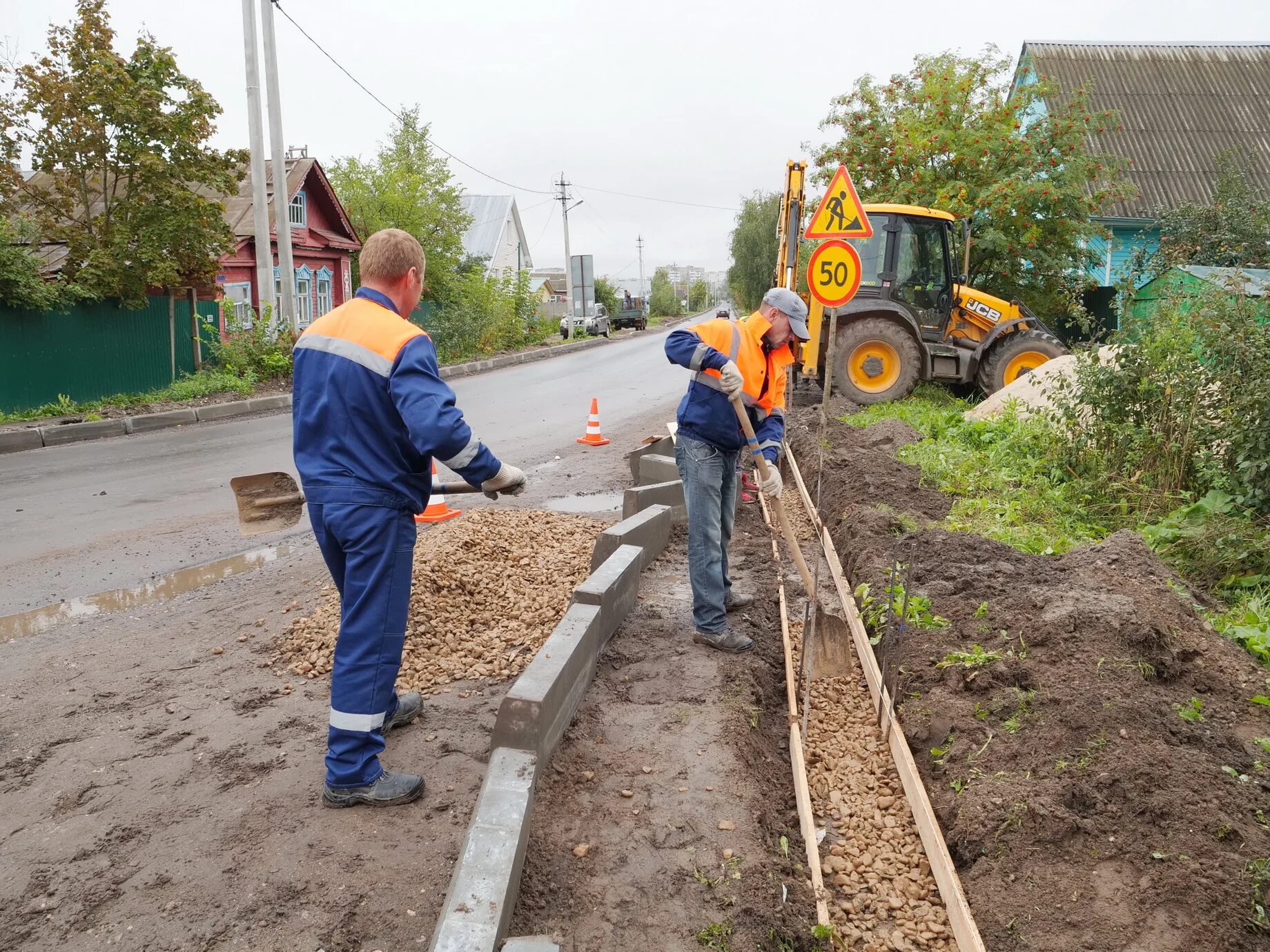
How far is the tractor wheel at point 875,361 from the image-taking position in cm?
1301

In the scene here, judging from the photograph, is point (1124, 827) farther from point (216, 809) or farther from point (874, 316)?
point (874, 316)

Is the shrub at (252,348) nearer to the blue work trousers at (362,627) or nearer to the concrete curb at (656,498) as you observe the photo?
the concrete curb at (656,498)

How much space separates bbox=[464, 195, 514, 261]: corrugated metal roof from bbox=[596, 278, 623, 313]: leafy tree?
270 inches

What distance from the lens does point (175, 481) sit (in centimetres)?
966

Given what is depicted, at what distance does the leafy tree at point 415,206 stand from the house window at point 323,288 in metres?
2.39

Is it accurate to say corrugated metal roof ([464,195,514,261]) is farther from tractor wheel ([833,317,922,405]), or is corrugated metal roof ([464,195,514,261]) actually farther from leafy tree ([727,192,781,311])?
tractor wheel ([833,317,922,405])

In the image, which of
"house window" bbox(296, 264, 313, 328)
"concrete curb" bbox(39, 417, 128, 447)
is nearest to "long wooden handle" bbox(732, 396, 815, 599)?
"concrete curb" bbox(39, 417, 128, 447)

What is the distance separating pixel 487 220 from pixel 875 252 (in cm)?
4963

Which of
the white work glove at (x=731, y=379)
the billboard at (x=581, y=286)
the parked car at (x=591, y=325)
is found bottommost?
the white work glove at (x=731, y=379)

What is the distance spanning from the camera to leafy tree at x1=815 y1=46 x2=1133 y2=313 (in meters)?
16.0

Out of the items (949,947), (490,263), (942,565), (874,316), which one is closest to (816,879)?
(949,947)

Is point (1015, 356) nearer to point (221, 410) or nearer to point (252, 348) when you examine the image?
point (221, 410)

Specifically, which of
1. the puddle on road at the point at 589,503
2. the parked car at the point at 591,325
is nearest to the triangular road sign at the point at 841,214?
the puddle on road at the point at 589,503

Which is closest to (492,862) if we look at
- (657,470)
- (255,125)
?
(657,470)
